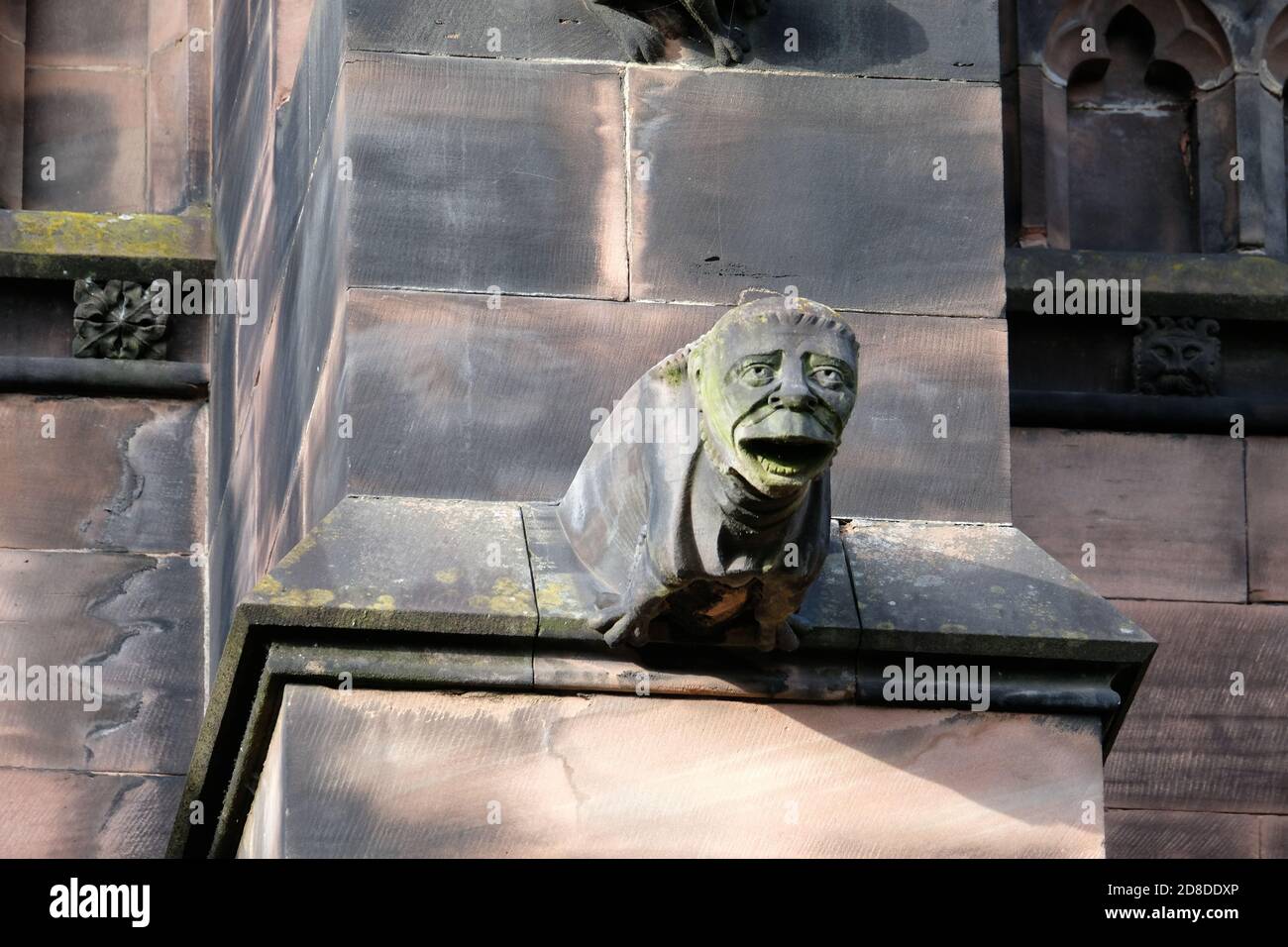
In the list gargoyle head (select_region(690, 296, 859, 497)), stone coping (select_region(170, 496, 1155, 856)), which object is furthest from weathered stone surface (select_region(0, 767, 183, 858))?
gargoyle head (select_region(690, 296, 859, 497))

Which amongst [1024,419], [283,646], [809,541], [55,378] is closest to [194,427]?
[55,378]

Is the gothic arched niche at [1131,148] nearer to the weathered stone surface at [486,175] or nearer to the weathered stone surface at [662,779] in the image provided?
the weathered stone surface at [486,175]

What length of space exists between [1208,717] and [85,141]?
419 cm

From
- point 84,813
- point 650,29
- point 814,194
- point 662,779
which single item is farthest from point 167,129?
point 662,779

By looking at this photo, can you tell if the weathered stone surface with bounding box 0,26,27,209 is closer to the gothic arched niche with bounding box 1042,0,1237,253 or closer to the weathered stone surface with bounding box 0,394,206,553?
the weathered stone surface with bounding box 0,394,206,553

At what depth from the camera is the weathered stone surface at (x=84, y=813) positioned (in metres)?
10.9

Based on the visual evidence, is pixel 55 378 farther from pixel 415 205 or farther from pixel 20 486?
pixel 415 205

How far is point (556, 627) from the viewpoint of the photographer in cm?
849

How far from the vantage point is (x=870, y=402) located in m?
9.26

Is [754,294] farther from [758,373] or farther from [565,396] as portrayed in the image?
[758,373]

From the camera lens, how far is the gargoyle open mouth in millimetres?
7734

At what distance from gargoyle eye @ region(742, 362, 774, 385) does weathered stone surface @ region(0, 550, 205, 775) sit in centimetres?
384

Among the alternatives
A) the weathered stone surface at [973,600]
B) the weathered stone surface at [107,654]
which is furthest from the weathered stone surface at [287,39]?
the weathered stone surface at [973,600]

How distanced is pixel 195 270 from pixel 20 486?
3.17 ft
